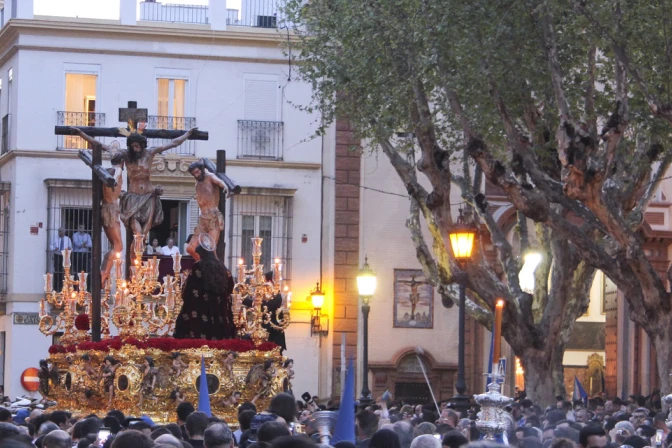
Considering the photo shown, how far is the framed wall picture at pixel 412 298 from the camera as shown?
33.1 metres

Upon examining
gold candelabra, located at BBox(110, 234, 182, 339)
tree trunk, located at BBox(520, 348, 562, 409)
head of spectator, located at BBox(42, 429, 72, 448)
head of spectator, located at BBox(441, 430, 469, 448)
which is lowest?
tree trunk, located at BBox(520, 348, 562, 409)

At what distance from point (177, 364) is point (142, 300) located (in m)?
1.28

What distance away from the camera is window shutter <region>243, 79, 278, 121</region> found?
1309 inches

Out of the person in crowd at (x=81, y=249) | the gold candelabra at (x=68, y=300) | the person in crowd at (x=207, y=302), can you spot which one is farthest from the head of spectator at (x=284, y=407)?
the person in crowd at (x=81, y=249)

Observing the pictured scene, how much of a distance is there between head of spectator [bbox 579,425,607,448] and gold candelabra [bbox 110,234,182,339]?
866 cm

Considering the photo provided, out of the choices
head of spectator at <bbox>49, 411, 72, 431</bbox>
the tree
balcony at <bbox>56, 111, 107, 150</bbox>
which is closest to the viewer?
head of spectator at <bbox>49, 411, 72, 431</bbox>

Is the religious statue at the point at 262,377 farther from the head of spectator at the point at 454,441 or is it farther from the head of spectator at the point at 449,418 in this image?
the head of spectator at the point at 454,441

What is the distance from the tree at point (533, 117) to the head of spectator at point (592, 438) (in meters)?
9.97

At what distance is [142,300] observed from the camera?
61.0 feet

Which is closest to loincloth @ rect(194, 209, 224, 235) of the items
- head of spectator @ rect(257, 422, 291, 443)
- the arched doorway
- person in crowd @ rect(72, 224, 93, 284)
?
head of spectator @ rect(257, 422, 291, 443)

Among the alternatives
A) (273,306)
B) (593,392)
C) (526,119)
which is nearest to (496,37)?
(526,119)

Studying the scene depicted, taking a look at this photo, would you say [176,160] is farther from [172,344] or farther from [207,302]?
[172,344]

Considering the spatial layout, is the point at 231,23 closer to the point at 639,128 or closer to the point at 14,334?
the point at 14,334

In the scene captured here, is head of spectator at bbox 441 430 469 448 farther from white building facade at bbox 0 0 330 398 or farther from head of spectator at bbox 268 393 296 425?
white building facade at bbox 0 0 330 398
